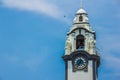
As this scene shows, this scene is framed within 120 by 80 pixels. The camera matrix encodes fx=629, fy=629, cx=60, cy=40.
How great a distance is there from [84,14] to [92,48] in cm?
458

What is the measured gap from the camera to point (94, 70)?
68.8 meters

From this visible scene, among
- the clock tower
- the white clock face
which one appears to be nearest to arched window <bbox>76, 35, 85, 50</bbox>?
the clock tower

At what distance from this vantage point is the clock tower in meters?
68.9

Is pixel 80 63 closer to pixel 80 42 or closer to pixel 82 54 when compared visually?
pixel 82 54

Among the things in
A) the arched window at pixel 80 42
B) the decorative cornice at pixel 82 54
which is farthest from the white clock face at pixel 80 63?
the arched window at pixel 80 42

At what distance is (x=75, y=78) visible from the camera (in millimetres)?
68688

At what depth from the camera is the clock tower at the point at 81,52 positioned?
2714 inches

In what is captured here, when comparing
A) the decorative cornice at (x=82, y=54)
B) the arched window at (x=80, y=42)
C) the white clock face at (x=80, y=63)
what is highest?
the arched window at (x=80, y=42)

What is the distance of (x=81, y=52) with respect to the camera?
228 ft

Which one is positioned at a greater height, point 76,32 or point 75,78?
point 76,32

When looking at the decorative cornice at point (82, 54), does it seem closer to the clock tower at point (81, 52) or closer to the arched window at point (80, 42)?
the clock tower at point (81, 52)

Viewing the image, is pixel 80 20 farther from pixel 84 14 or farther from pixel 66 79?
pixel 66 79

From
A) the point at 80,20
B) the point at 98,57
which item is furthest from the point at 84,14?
the point at 98,57

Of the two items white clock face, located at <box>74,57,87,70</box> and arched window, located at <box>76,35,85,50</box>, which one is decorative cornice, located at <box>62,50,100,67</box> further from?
arched window, located at <box>76,35,85,50</box>
